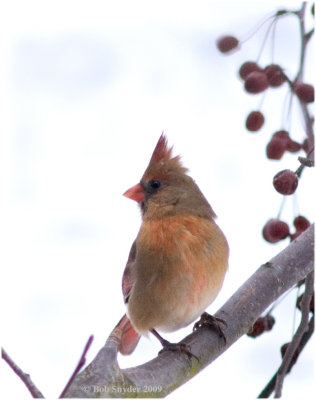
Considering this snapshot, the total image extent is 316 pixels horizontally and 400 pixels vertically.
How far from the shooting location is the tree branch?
1.28 meters

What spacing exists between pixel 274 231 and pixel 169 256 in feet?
0.99

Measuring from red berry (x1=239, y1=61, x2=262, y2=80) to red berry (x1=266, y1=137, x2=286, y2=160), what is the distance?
0.79ft

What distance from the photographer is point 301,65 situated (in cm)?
169

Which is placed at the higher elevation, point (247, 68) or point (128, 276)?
point (247, 68)

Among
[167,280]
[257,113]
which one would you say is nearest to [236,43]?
[257,113]

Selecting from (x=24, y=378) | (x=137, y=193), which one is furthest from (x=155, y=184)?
(x=24, y=378)

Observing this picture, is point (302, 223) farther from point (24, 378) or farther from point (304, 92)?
point (24, 378)

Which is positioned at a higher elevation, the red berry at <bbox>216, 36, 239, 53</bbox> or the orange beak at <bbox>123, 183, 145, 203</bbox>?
the red berry at <bbox>216, 36, 239, 53</bbox>

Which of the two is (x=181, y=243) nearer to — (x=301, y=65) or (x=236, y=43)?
(x=301, y=65)

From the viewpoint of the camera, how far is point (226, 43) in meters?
2.11

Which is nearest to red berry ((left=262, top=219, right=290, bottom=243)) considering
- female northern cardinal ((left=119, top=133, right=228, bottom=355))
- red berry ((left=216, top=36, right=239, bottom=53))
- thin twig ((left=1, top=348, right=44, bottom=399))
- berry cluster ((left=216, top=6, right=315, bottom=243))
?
berry cluster ((left=216, top=6, right=315, bottom=243))

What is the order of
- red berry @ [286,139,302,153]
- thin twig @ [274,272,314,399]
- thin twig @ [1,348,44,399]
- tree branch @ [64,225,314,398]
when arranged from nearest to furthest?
thin twig @ [1,348,44,399]
tree branch @ [64,225,314,398]
thin twig @ [274,272,314,399]
red berry @ [286,139,302,153]

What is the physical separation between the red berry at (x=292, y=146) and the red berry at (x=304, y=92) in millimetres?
146

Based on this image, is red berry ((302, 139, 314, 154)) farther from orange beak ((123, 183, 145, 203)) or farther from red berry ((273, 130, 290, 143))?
orange beak ((123, 183, 145, 203))
